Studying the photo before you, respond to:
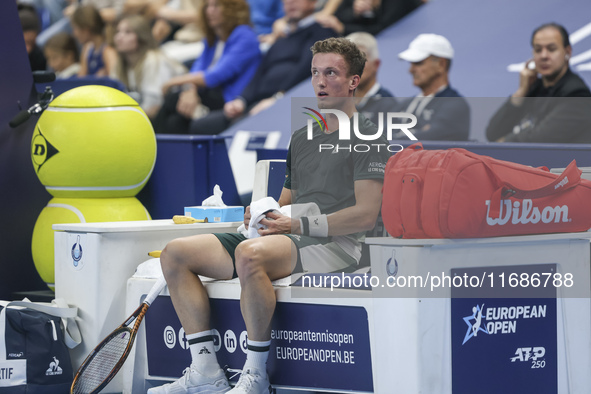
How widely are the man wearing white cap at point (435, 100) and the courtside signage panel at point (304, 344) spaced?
229 centimetres

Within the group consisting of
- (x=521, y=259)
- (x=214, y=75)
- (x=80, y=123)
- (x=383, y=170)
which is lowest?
(x=521, y=259)

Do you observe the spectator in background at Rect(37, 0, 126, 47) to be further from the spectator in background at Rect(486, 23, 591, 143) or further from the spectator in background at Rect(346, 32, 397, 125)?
the spectator in background at Rect(486, 23, 591, 143)

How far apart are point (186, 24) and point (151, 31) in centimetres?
44

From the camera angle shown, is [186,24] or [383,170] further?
[186,24]

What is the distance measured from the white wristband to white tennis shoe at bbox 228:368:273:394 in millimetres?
540

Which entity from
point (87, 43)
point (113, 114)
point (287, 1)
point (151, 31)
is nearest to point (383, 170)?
point (113, 114)

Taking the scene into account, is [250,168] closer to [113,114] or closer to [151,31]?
[113,114]

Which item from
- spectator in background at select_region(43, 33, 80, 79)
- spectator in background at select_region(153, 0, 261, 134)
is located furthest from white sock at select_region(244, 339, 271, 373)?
spectator in background at select_region(43, 33, 80, 79)

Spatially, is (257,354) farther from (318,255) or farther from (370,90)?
(370,90)

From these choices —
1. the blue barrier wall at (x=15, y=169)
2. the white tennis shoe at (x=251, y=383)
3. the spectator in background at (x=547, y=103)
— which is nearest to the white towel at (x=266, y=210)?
the white tennis shoe at (x=251, y=383)

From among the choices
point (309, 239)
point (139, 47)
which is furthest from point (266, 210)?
point (139, 47)

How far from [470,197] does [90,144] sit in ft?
6.90

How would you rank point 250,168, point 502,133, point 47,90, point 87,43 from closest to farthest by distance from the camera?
point 47,90
point 502,133
point 250,168
point 87,43

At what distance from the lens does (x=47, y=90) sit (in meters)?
4.71
